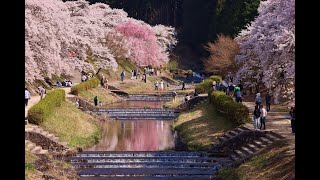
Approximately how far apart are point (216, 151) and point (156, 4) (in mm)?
90992

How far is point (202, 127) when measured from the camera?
35.8 metres

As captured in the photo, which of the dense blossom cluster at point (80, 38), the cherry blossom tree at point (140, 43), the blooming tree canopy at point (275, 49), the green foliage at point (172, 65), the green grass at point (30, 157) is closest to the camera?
the green grass at point (30, 157)

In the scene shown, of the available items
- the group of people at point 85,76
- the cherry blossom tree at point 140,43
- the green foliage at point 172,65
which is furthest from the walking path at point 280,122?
the green foliage at point 172,65

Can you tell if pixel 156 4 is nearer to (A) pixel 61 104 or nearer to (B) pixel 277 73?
(A) pixel 61 104

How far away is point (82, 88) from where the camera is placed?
51594 millimetres

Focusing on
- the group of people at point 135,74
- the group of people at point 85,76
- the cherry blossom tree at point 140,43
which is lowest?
the group of people at point 85,76

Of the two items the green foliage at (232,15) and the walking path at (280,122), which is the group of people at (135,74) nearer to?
the green foliage at (232,15)

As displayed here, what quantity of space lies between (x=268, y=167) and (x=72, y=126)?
1786 cm

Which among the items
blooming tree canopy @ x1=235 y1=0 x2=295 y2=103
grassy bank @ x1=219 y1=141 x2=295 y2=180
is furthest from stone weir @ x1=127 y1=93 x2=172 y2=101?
grassy bank @ x1=219 y1=141 x2=295 y2=180

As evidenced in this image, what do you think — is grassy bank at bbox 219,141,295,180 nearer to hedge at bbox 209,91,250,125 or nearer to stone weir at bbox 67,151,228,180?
stone weir at bbox 67,151,228,180

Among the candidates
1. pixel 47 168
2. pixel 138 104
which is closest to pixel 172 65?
pixel 138 104

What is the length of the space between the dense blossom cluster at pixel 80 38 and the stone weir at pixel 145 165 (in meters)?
8.47

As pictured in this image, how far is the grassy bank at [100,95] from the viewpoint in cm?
5184
